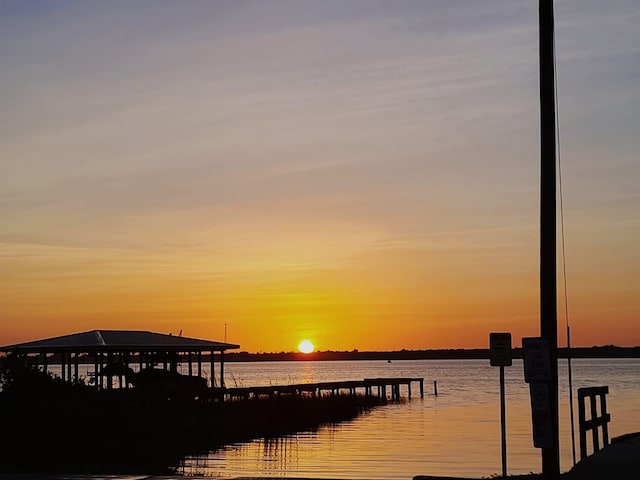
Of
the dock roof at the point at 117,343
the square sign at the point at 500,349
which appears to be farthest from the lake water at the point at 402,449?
the square sign at the point at 500,349

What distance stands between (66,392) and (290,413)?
19187 mm

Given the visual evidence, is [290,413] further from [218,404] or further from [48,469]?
[48,469]

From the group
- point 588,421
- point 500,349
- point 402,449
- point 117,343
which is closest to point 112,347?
point 117,343

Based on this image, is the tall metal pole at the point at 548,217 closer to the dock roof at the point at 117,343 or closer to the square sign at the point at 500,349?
→ the square sign at the point at 500,349

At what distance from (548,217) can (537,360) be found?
8.12 ft

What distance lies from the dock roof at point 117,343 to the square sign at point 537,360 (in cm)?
3311

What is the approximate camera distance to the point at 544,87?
1778 centimetres

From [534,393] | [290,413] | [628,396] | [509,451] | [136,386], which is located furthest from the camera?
[628,396]

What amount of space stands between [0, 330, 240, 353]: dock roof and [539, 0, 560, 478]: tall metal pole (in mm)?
33118

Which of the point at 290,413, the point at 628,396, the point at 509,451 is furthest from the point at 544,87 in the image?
the point at 628,396

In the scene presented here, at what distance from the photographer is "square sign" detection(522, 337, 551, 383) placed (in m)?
17.0

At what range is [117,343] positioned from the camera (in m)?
48.3

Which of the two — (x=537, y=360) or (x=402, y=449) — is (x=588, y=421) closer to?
(x=537, y=360)

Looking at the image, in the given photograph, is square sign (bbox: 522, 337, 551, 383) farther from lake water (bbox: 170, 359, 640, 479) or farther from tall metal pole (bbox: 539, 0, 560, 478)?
lake water (bbox: 170, 359, 640, 479)
